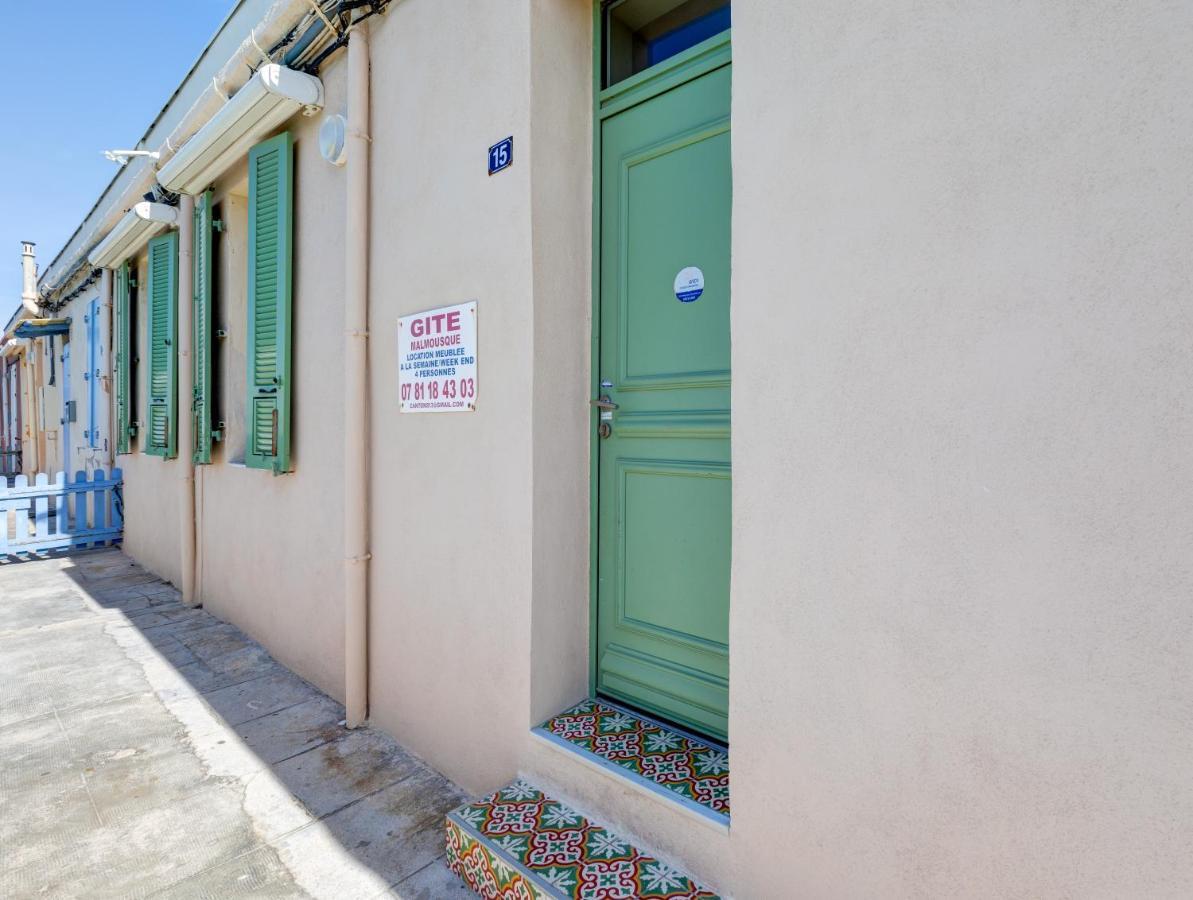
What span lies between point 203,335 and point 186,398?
0.64 metres

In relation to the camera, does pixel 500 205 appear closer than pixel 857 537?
No

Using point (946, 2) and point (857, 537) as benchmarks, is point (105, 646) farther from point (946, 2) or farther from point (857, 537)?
point (946, 2)

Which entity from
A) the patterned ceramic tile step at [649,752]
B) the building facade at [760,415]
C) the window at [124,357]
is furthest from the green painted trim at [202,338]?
the patterned ceramic tile step at [649,752]

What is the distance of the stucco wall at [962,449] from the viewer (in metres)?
1.22

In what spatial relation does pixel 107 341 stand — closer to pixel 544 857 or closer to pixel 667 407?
pixel 667 407

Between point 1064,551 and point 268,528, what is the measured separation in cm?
443

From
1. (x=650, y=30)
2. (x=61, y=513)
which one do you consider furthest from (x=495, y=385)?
(x=61, y=513)

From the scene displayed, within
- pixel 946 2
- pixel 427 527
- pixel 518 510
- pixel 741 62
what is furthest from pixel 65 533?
pixel 946 2

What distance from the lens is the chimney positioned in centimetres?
1095

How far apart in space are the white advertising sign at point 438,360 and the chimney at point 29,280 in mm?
11738

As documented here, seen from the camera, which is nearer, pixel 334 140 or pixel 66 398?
pixel 334 140

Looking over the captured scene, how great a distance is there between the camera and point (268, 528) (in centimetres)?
434

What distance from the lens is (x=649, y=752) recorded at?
87.2 inches

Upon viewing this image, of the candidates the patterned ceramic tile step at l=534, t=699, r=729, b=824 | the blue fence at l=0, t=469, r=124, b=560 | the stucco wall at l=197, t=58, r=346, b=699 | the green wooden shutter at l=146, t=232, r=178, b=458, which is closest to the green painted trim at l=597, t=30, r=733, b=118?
the stucco wall at l=197, t=58, r=346, b=699
